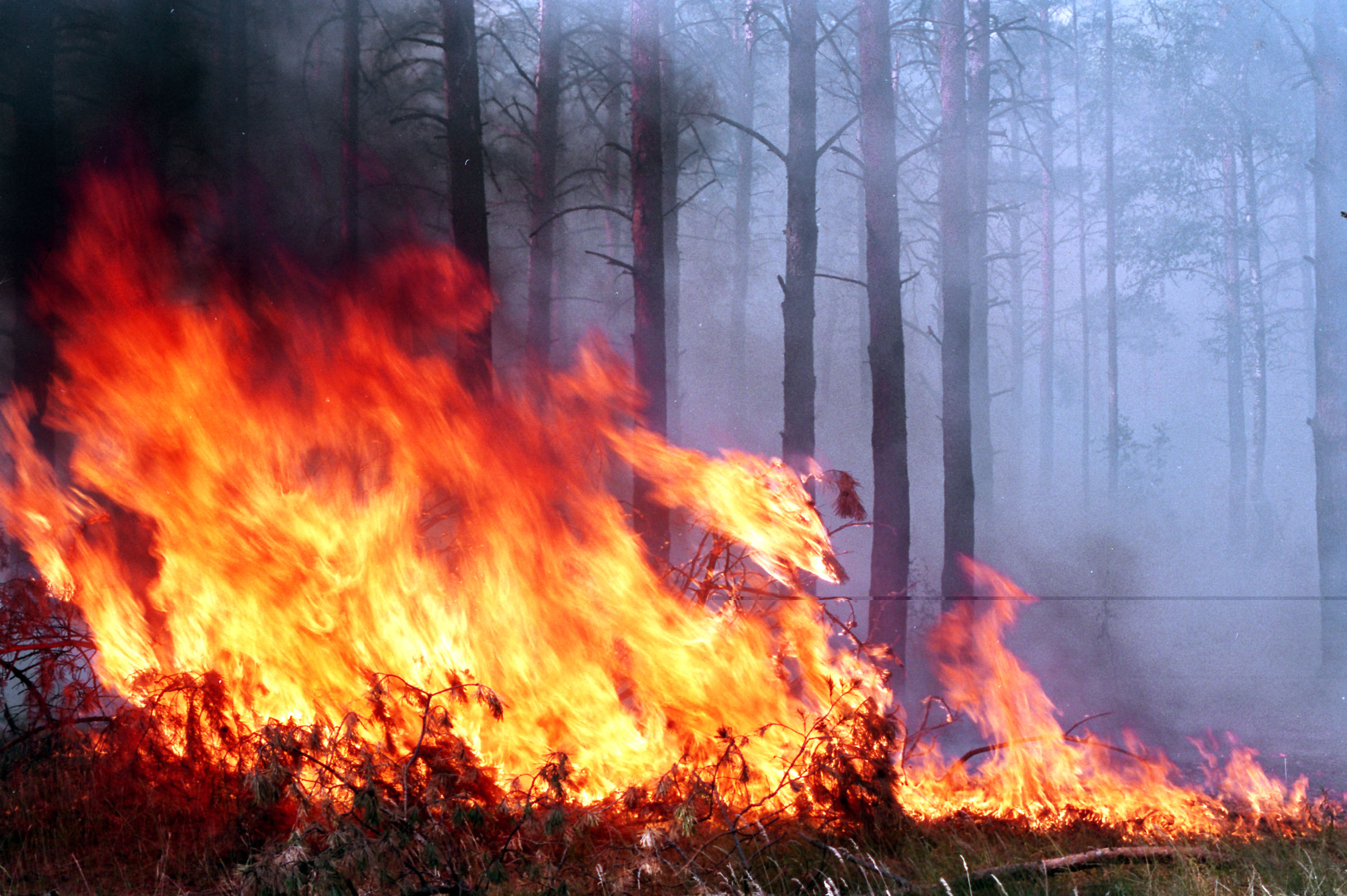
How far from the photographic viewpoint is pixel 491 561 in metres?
6.16

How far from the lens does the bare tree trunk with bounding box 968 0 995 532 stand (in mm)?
12961

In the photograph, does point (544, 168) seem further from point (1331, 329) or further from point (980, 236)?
point (1331, 329)

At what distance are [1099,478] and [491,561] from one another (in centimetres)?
2704

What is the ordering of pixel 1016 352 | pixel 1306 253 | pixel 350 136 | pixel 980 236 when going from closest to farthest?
pixel 350 136 → pixel 980 236 → pixel 1306 253 → pixel 1016 352

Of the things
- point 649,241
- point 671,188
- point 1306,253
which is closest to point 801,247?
point 649,241

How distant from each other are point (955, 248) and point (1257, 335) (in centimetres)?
1640

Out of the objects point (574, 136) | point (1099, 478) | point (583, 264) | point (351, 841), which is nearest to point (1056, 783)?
point (351, 841)

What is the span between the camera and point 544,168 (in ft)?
49.9

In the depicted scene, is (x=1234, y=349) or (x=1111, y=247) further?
(x=1234, y=349)

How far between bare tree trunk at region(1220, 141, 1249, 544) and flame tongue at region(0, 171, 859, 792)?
20510mm

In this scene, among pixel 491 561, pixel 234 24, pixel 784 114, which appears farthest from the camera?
pixel 784 114

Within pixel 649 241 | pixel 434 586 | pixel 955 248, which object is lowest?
pixel 434 586

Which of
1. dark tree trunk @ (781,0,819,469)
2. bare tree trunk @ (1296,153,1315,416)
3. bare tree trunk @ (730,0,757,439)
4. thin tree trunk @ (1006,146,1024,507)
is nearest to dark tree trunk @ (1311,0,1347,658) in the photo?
dark tree trunk @ (781,0,819,469)

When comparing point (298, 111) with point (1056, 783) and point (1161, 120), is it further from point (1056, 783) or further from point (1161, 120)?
point (1161, 120)
